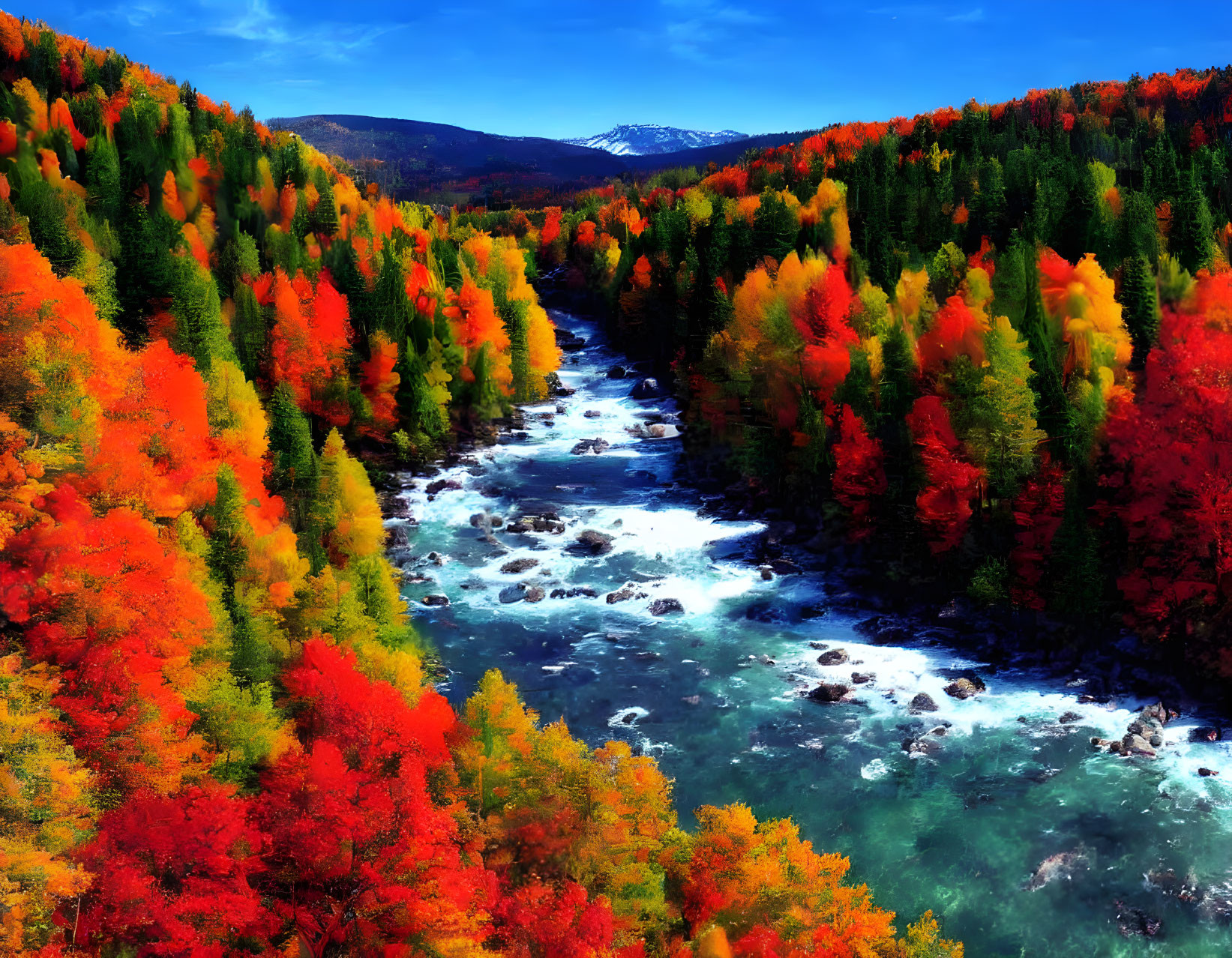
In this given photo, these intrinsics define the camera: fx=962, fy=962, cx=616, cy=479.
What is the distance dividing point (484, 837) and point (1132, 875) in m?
22.2

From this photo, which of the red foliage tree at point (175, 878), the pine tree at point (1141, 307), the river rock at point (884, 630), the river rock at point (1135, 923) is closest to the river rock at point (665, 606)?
the river rock at point (884, 630)

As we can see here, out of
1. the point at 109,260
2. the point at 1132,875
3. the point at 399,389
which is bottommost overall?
the point at 1132,875

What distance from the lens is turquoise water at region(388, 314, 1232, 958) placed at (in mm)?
32500

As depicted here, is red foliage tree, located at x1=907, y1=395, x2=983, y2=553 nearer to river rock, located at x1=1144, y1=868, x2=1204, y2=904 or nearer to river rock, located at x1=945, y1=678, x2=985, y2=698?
river rock, located at x1=945, y1=678, x2=985, y2=698

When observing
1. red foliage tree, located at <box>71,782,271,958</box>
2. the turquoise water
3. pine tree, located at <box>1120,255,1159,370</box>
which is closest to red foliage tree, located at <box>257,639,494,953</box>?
red foliage tree, located at <box>71,782,271,958</box>

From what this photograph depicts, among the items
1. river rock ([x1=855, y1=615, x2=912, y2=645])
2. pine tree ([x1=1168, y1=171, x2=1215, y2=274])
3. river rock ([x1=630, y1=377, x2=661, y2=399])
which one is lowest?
river rock ([x1=855, y1=615, x2=912, y2=645])

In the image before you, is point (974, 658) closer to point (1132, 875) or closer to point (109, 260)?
point (1132, 875)

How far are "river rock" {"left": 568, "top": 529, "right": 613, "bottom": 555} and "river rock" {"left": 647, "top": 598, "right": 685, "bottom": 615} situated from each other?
9125mm

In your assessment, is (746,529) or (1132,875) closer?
(1132,875)

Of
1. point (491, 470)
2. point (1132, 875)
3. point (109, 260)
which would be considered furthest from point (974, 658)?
point (109, 260)

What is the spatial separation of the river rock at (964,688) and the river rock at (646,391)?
63.6m

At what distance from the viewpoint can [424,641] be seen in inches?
2018

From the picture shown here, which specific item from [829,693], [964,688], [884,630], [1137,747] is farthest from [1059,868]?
[884,630]

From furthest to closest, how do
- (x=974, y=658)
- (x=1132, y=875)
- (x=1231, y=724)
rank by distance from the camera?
(x=974, y=658)
(x=1231, y=724)
(x=1132, y=875)
